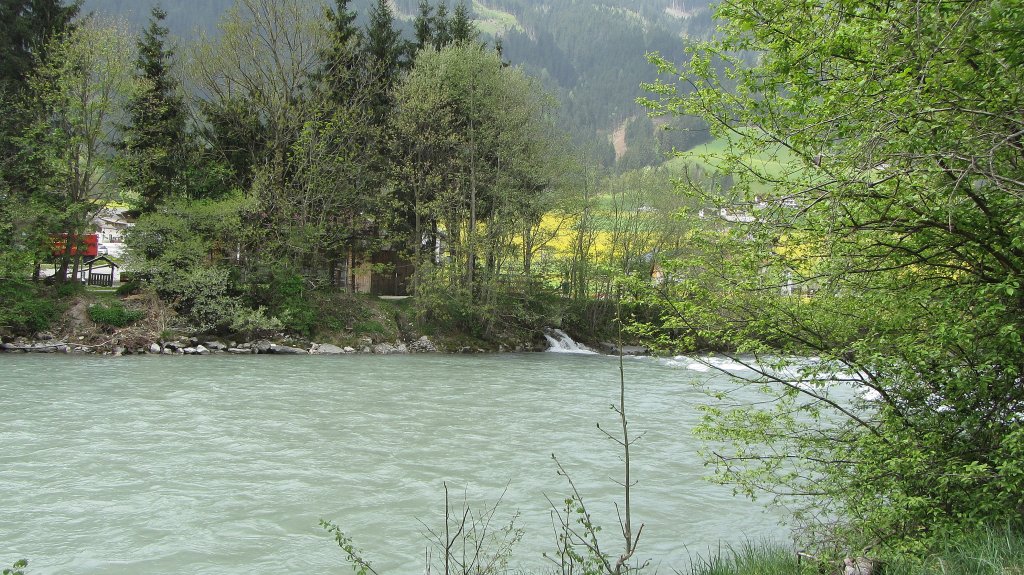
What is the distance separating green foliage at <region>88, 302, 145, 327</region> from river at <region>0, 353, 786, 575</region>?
6177 mm

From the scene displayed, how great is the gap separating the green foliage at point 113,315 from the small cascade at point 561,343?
18385 millimetres

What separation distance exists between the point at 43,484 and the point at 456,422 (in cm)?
712

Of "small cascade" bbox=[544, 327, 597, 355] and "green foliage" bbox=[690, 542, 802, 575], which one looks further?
"small cascade" bbox=[544, 327, 597, 355]

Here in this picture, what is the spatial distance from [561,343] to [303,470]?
25714mm

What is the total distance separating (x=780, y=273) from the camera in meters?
5.94

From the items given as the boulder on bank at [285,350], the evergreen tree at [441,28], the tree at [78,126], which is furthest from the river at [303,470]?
the evergreen tree at [441,28]

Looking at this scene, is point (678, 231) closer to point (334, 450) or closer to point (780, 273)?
point (334, 450)

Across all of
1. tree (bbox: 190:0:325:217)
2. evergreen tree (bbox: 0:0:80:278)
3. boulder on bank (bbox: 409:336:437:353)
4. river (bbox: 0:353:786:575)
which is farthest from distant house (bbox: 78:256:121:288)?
boulder on bank (bbox: 409:336:437:353)

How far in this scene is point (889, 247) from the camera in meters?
5.27

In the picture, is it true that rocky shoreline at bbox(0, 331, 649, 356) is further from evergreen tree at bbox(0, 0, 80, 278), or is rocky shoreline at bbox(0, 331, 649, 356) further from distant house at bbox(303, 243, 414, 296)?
distant house at bbox(303, 243, 414, 296)

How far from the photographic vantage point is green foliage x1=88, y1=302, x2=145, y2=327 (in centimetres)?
2555

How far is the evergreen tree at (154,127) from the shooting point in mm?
28172

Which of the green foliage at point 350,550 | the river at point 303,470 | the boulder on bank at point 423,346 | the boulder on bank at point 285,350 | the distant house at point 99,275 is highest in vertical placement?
the distant house at point 99,275

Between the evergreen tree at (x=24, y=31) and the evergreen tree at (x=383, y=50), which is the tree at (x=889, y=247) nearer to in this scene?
the evergreen tree at (x=383, y=50)
